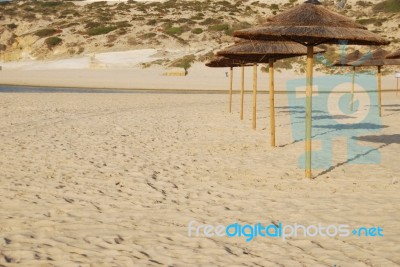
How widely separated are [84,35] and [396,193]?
58.3 m

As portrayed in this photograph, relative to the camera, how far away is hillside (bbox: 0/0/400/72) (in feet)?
186

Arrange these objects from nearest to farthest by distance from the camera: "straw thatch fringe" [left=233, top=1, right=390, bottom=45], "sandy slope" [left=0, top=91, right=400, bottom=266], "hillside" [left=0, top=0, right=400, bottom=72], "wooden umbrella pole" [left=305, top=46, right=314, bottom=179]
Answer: "sandy slope" [left=0, top=91, right=400, bottom=266] < "straw thatch fringe" [left=233, top=1, right=390, bottom=45] < "wooden umbrella pole" [left=305, top=46, right=314, bottom=179] < "hillside" [left=0, top=0, right=400, bottom=72]

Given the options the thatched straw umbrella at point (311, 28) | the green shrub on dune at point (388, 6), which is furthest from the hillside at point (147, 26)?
the thatched straw umbrella at point (311, 28)

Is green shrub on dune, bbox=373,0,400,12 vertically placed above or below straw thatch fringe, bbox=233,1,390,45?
above

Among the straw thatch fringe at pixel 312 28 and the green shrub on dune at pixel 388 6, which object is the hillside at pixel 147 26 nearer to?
the green shrub on dune at pixel 388 6

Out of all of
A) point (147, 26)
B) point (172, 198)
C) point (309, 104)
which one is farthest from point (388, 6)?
point (172, 198)

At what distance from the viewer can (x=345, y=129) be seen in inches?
589

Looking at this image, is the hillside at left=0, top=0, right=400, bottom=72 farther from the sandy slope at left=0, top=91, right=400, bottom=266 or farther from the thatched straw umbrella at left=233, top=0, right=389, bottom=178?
the thatched straw umbrella at left=233, top=0, right=389, bottom=178

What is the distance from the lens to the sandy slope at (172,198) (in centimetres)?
477

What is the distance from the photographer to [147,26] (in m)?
62.7

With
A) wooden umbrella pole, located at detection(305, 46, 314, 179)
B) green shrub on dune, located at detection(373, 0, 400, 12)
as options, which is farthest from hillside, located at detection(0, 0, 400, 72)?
wooden umbrella pole, located at detection(305, 46, 314, 179)

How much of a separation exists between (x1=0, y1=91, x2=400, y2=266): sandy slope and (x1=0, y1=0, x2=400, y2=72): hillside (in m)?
38.3

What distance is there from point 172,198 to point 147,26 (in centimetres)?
5820

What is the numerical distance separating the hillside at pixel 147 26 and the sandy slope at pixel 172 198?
3829 cm
